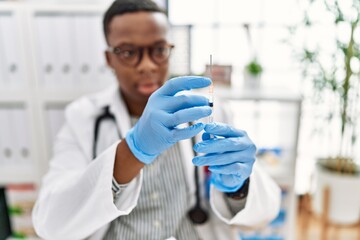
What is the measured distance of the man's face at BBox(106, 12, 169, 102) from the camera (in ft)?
2.96

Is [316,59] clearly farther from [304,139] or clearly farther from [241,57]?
[304,139]

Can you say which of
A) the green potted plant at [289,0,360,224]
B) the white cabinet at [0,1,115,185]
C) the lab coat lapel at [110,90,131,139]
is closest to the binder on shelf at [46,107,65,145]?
the white cabinet at [0,1,115,185]

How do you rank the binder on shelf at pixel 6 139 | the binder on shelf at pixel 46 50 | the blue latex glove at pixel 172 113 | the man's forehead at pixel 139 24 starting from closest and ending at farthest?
the blue latex glove at pixel 172 113 → the man's forehead at pixel 139 24 → the binder on shelf at pixel 46 50 → the binder on shelf at pixel 6 139

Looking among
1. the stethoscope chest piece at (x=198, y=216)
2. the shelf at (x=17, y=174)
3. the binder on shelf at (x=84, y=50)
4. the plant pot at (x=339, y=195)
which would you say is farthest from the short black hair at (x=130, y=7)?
the plant pot at (x=339, y=195)

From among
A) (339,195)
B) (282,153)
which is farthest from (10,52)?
(339,195)

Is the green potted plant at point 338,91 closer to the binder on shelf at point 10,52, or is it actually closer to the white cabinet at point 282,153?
the white cabinet at point 282,153

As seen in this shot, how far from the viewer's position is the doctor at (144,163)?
0.65m

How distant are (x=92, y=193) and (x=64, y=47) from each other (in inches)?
34.4

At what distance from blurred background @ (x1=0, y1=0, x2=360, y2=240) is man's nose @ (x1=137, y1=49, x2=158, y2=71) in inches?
15.3

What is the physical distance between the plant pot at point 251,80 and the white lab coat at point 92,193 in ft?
2.02

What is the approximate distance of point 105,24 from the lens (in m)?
1.01

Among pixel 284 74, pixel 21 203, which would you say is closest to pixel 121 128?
pixel 21 203

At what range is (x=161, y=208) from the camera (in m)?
0.99

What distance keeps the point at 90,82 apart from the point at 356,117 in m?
1.23
